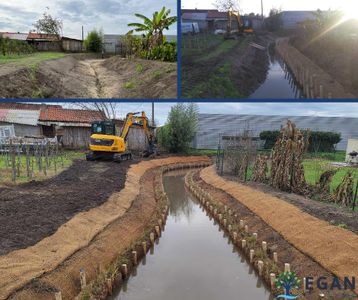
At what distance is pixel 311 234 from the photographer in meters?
8.83

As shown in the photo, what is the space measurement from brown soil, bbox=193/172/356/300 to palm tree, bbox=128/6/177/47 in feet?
23.7

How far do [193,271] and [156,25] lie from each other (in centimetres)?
1037

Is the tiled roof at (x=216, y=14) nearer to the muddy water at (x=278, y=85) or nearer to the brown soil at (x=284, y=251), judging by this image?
the muddy water at (x=278, y=85)

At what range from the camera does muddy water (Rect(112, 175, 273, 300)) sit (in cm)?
767

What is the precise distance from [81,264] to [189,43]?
540 centimetres

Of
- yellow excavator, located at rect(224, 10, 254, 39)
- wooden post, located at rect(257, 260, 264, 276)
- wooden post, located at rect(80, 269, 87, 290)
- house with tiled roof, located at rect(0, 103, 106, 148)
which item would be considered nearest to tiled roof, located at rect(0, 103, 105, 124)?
house with tiled roof, located at rect(0, 103, 106, 148)

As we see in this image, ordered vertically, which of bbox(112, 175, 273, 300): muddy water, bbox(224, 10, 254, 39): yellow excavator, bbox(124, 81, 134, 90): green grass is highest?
bbox(224, 10, 254, 39): yellow excavator

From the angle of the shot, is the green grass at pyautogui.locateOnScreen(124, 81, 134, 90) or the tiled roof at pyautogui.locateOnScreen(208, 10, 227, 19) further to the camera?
the green grass at pyautogui.locateOnScreen(124, 81, 134, 90)

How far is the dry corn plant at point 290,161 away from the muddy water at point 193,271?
3882 mm

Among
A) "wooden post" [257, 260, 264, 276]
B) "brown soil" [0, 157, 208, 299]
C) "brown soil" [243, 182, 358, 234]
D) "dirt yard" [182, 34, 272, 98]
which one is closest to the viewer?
"brown soil" [0, 157, 208, 299]

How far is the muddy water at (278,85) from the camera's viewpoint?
324 inches

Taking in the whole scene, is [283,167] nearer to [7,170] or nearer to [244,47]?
[244,47]

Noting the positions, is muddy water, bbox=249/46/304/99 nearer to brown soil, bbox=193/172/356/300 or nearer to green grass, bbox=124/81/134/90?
brown soil, bbox=193/172/356/300

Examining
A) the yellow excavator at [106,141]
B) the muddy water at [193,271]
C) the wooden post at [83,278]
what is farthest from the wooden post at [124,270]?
the yellow excavator at [106,141]
